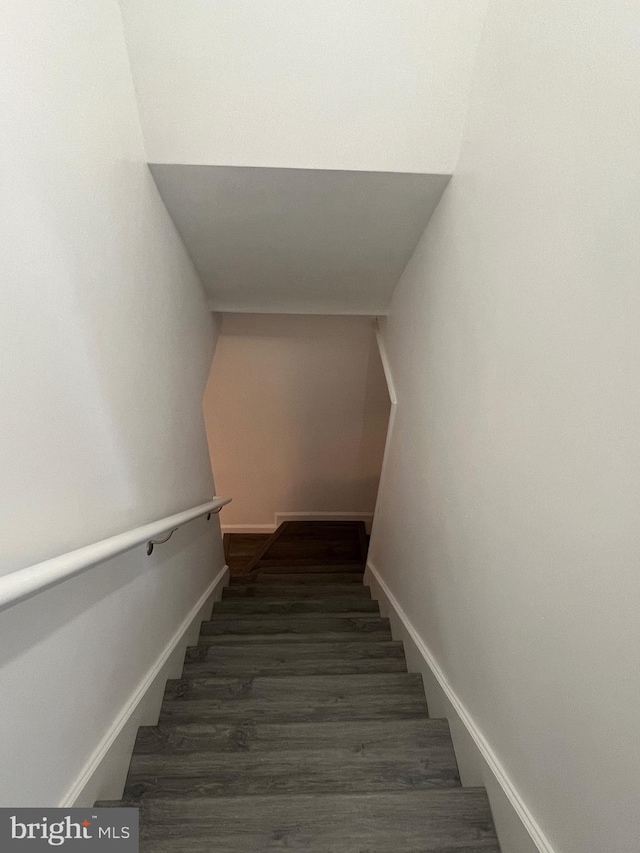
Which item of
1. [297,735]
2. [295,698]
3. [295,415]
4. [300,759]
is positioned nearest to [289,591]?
[295,698]

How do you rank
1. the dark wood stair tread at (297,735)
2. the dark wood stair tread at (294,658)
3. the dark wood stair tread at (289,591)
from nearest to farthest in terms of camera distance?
the dark wood stair tread at (297,735) → the dark wood stair tread at (294,658) → the dark wood stair tread at (289,591)

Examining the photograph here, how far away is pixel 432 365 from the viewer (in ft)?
7.55

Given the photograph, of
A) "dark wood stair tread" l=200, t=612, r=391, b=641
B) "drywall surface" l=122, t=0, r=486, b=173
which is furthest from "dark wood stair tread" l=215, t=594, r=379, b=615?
"drywall surface" l=122, t=0, r=486, b=173

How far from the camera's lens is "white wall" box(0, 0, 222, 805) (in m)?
1.00

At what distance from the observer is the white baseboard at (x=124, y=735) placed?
137cm

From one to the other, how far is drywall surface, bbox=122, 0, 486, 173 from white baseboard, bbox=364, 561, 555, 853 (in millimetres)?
2163

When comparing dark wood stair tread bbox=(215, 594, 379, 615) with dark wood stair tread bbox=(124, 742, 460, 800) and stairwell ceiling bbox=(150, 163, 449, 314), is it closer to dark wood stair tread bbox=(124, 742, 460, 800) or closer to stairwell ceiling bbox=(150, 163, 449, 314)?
dark wood stair tread bbox=(124, 742, 460, 800)

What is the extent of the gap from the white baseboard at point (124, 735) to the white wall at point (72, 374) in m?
0.05

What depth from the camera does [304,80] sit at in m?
1.74

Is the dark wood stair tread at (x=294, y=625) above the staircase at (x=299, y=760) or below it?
above

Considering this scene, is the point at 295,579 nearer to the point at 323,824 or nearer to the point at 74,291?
the point at 323,824

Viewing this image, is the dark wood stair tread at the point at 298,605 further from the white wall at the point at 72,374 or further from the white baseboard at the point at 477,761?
the white wall at the point at 72,374

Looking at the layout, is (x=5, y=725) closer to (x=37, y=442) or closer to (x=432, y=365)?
(x=37, y=442)

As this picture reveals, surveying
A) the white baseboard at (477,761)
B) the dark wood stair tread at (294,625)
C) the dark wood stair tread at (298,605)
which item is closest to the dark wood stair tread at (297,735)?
the white baseboard at (477,761)
